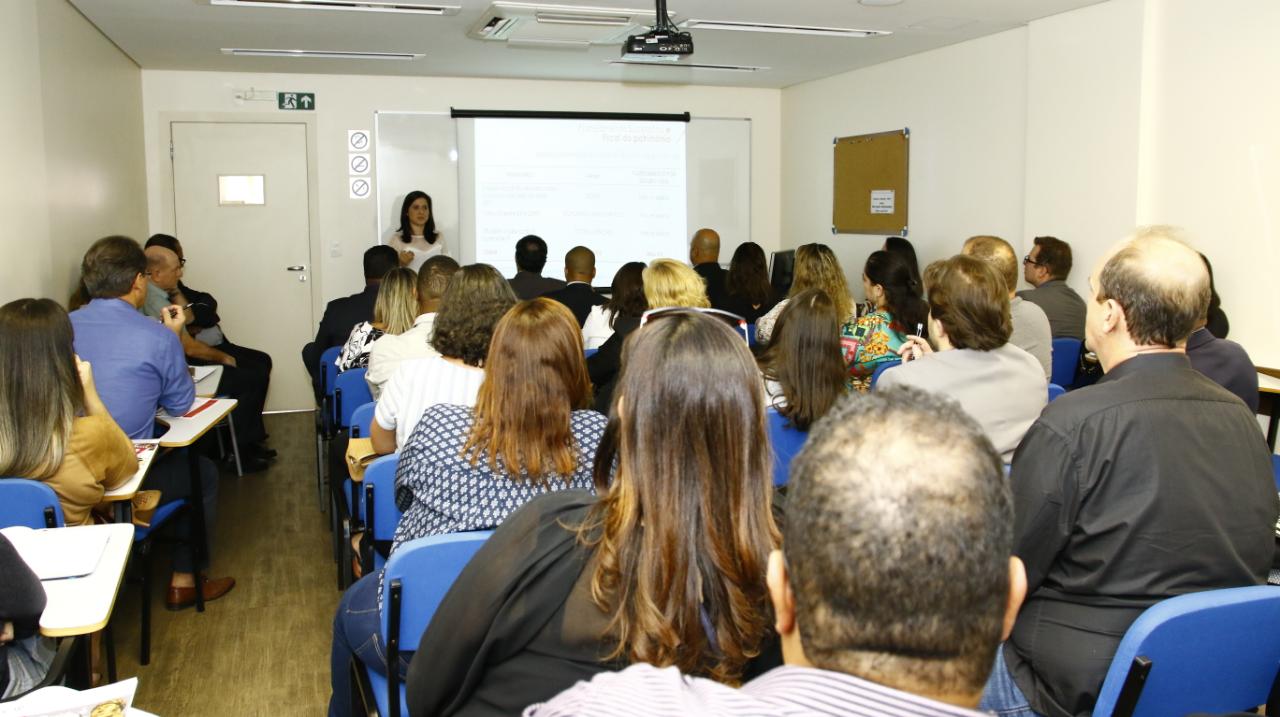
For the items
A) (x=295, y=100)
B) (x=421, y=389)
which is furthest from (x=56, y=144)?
(x=421, y=389)

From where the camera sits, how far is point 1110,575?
1834 mm

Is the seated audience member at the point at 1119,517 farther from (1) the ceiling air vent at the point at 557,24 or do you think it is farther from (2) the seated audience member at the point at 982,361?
(1) the ceiling air vent at the point at 557,24

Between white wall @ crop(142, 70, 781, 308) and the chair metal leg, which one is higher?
white wall @ crop(142, 70, 781, 308)

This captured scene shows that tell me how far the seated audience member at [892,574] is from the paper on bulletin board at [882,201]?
7.09m

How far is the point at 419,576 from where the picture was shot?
74.4 inches

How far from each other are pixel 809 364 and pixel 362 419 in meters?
1.63

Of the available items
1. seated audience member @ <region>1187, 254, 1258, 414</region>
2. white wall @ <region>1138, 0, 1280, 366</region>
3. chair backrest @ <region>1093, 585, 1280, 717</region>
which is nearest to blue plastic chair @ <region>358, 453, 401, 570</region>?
chair backrest @ <region>1093, 585, 1280, 717</region>

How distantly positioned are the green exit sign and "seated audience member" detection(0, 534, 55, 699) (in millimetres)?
6512

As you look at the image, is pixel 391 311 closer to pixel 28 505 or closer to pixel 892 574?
pixel 28 505

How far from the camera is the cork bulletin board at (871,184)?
7.48 m

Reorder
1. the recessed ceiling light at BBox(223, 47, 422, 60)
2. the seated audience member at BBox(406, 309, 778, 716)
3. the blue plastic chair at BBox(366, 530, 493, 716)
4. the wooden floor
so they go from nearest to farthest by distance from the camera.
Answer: the seated audience member at BBox(406, 309, 778, 716) < the blue plastic chair at BBox(366, 530, 493, 716) < the wooden floor < the recessed ceiling light at BBox(223, 47, 422, 60)

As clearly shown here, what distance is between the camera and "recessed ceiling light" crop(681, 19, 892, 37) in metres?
6.06

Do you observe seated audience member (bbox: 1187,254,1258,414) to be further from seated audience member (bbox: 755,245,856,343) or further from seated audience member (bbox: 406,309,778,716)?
seated audience member (bbox: 406,309,778,716)

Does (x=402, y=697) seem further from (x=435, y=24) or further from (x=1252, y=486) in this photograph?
(x=435, y=24)
